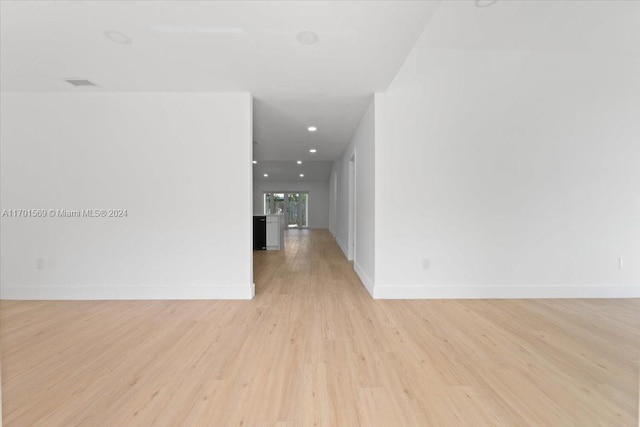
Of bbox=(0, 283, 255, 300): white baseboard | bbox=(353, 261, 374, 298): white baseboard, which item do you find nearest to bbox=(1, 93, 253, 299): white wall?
bbox=(0, 283, 255, 300): white baseboard

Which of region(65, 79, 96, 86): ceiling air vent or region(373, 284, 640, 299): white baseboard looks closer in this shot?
region(65, 79, 96, 86): ceiling air vent

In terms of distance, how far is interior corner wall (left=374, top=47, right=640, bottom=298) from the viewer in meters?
3.32

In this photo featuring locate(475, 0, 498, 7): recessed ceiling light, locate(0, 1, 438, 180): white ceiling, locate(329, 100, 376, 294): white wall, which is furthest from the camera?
locate(329, 100, 376, 294): white wall

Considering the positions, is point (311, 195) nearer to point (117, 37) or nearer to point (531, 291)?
point (531, 291)

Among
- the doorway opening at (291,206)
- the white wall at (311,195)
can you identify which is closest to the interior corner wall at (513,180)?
the white wall at (311,195)

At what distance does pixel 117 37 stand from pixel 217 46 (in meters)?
0.77

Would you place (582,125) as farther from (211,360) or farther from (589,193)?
(211,360)

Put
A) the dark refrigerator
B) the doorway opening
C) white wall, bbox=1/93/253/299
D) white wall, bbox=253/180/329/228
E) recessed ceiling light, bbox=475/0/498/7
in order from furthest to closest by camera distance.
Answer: the doorway opening, white wall, bbox=253/180/329/228, the dark refrigerator, white wall, bbox=1/93/253/299, recessed ceiling light, bbox=475/0/498/7

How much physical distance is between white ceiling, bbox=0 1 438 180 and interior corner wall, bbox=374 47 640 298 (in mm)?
898

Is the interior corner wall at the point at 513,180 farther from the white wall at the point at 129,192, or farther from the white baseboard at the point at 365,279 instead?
the white wall at the point at 129,192

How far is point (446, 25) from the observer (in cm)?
275

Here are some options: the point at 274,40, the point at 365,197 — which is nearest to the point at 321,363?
the point at 365,197

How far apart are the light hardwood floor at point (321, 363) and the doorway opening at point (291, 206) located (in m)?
10.8

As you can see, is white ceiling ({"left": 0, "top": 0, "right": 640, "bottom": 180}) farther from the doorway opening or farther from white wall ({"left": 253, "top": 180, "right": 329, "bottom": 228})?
the doorway opening
